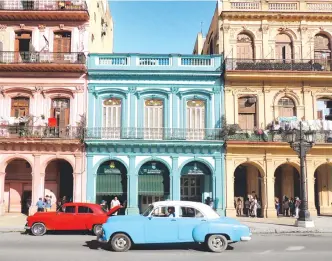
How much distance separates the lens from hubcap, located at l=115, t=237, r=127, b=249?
11.2m

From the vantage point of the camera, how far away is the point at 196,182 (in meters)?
22.7

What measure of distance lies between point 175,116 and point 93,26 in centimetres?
812

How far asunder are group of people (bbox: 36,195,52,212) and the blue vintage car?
917 cm

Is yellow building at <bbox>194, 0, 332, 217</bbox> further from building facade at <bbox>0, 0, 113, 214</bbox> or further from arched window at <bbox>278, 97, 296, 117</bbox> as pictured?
building facade at <bbox>0, 0, 113, 214</bbox>

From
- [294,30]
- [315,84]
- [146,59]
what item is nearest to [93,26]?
[146,59]

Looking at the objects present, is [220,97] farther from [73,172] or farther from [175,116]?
[73,172]

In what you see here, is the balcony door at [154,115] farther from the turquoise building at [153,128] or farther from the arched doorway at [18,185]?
the arched doorway at [18,185]

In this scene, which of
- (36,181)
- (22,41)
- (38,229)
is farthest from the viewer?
(22,41)

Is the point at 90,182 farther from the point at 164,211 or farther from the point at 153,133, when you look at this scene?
the point at 164,211

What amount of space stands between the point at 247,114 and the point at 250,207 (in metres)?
5.35

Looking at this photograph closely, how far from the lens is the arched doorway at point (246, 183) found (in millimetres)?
22641

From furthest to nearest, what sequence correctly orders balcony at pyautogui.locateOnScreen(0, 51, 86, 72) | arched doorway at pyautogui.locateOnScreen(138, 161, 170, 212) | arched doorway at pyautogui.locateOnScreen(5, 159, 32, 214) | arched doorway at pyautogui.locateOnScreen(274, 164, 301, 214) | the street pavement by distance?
arched doorway at pyautogui.locateOnScreen(274, 164, 301, 214), arched doorway at pyautogui.locateOnScreen(5, 159, 32, 214), arched doorway at pyautogui.locateOnScreen(138, 161, 170, 212), balcony at pyautogui.locateOnScreen(0, 51, 86, 72), the street pavement

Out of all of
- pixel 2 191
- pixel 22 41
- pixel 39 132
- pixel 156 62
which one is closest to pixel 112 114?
pixel 156 62

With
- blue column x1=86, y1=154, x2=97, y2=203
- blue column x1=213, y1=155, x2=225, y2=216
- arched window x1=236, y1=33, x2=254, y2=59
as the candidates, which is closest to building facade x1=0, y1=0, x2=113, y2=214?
blue column x1=86, y1=154, x2=97, y2=203
